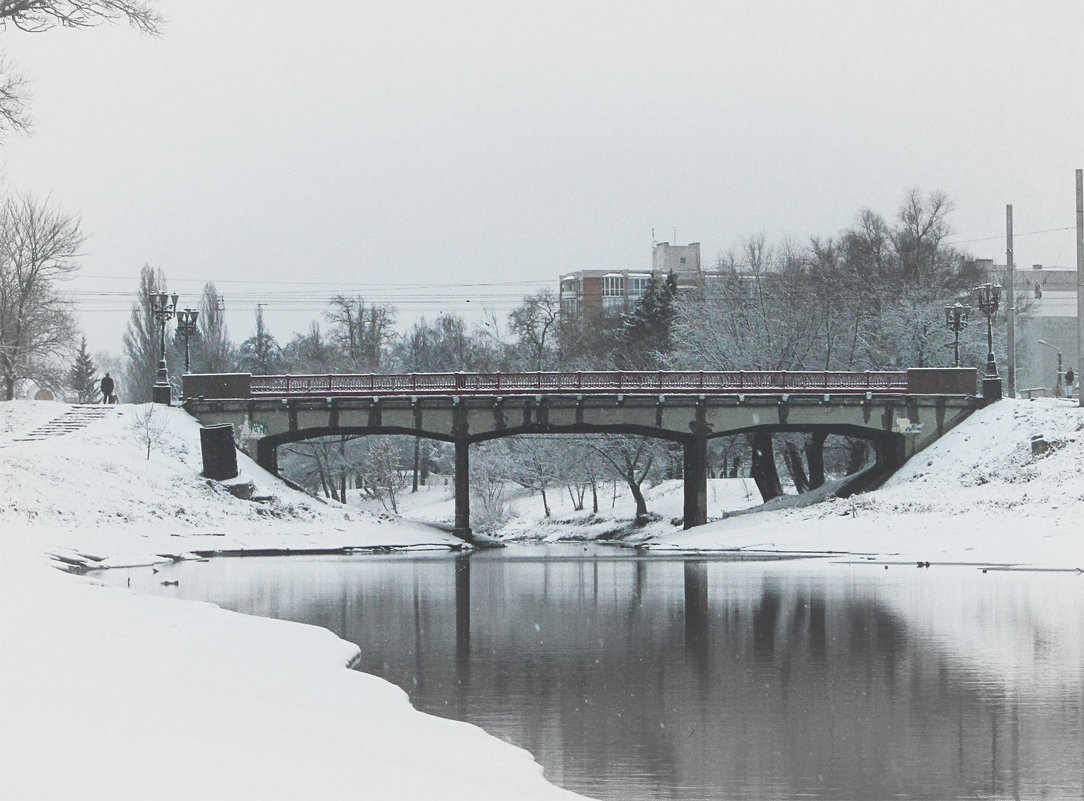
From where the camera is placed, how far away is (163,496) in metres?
49.0

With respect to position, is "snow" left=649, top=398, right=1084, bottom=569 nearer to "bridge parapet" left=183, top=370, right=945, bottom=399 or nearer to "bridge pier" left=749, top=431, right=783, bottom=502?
"bridge parapet" left=183, top=370, right=945, bottom=399

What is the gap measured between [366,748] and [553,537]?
2918 inches

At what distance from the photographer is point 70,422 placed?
2260 inches

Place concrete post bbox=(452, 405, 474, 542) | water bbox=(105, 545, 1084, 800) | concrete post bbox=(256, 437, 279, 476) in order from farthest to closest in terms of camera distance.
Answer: concrete post bbox=(256, 437, 279, 476) → concrete post bbox=(452, 405, 474, 542) → water bbox=(105, 545, 1084, 800)

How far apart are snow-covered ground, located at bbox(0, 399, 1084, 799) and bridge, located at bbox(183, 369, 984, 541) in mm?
1990

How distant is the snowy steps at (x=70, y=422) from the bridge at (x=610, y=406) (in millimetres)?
3592

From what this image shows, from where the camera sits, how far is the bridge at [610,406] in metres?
58.9

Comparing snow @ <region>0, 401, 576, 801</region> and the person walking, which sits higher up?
the person walking

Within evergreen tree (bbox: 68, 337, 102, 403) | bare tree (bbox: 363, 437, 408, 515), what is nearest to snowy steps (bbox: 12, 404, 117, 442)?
bare tree (bbox: 363, 437, 408, 515)

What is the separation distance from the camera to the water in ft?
38.4

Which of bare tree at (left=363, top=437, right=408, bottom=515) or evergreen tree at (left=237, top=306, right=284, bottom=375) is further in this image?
evergreen tree at (left=237, top=306, right=284, bottom=375)

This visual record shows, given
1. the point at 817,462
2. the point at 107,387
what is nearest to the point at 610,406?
the point at 817,462

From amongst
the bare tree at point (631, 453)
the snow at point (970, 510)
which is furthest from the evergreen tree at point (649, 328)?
the snow at point (970, 510)

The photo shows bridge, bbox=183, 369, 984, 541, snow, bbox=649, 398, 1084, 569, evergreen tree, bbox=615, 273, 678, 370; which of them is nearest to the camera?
snow, bbox=649, 398, 1084, 569
